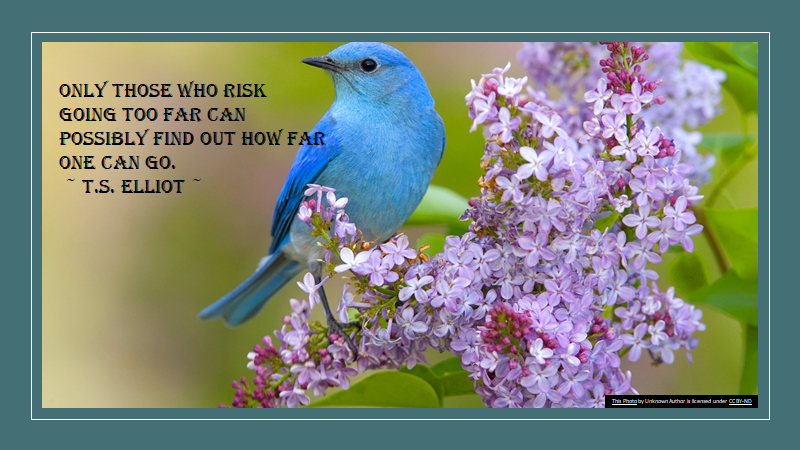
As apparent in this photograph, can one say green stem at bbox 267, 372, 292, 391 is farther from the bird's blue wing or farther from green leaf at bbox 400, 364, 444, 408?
the bird's blue wing

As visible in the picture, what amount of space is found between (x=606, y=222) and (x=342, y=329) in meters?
0.88

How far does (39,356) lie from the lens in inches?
99.6

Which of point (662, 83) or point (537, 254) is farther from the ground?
point (662, 83)

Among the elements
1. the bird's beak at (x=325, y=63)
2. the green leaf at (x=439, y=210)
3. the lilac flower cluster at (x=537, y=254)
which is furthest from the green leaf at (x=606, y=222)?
the bird's beak at (x=325, y=63)

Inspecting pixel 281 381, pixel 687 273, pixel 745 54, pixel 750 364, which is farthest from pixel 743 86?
pixel 281 381

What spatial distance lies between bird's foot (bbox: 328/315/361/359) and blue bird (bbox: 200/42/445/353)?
0.61 feet

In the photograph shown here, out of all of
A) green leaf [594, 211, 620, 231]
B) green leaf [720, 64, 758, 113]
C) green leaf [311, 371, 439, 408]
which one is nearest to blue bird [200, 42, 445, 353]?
green leaf [311, 371, 439, 408]

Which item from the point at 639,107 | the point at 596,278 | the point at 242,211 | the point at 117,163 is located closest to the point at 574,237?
the point at 596,278

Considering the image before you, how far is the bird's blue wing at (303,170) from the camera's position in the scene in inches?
105

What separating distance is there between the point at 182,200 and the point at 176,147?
496 millimetres

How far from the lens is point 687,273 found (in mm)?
2473

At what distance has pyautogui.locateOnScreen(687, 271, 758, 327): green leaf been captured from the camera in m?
2.38

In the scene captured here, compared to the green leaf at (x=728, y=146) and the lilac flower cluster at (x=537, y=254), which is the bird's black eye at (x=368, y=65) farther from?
the green leaf at (x=728, y=146)

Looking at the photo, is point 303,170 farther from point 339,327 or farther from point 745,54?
point 745,54
